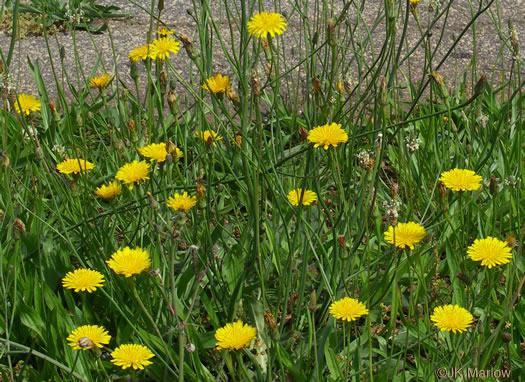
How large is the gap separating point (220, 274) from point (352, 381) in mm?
404

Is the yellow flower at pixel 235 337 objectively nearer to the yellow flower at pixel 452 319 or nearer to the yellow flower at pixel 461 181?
the yellow flower at pixel 452 319

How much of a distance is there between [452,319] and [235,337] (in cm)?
34

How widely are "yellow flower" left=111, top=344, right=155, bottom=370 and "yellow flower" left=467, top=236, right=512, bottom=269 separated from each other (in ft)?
1.83

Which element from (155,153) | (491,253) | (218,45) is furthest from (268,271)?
(218,45)

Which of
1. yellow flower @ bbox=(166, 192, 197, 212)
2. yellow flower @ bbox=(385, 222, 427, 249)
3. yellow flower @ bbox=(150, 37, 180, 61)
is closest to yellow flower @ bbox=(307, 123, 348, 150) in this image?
yellow flower @ bbox=(385, 222, 427, 249)

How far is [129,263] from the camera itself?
1387 mm

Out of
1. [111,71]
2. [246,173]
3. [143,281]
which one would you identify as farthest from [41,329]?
[111,71]

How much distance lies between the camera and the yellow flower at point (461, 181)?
1.51 m

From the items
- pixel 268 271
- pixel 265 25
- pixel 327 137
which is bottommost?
pixel 268 271

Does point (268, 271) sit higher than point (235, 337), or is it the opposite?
point (235, 337)

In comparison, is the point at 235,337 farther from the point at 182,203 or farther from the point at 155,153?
the point at 155,153

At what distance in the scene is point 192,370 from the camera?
153 cm

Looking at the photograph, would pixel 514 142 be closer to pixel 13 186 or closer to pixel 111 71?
pixel 13 186

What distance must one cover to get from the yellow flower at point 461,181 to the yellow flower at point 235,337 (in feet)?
1.62
